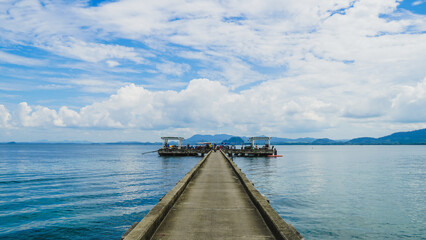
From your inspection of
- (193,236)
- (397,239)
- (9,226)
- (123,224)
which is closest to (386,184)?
(397,239)

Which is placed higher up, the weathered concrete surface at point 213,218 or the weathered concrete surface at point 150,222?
the weathered concrete surface at point 150,222

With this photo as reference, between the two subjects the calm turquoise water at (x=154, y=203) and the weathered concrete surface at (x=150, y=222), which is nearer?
the weathered concrete surface at (x=150, y=222)

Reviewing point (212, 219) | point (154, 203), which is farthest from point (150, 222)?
point (154, 203)

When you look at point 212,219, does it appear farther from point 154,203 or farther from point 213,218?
point 154,203

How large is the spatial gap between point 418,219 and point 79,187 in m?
24.0

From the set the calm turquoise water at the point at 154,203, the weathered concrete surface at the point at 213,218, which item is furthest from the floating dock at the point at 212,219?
the calm turquoise water at the point at 154,203

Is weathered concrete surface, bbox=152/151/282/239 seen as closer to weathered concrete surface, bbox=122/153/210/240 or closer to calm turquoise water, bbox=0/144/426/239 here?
weathered concrete surface, bbox=122/153/210/240

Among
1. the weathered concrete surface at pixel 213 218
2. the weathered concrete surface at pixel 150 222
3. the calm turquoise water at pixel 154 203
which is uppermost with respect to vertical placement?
the weathered concrete surface at pixel 150 222

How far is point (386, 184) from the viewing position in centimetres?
2803

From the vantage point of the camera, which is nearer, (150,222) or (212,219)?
(150,222)

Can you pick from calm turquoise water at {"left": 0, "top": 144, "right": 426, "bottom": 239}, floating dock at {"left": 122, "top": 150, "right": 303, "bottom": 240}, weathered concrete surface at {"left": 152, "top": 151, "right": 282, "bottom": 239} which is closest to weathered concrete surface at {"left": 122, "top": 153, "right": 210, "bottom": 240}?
floating dock at {"left": 122, "top": 150, "right": 303, "bottom": 240}

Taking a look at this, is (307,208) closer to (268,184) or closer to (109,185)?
(268,184)

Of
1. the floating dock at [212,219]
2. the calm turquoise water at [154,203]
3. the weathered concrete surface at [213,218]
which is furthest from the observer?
the calm turquoise water at [154,203]

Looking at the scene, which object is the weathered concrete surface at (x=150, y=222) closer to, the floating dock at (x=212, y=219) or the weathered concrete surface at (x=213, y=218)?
the floating dock at (x=212, y=219)
